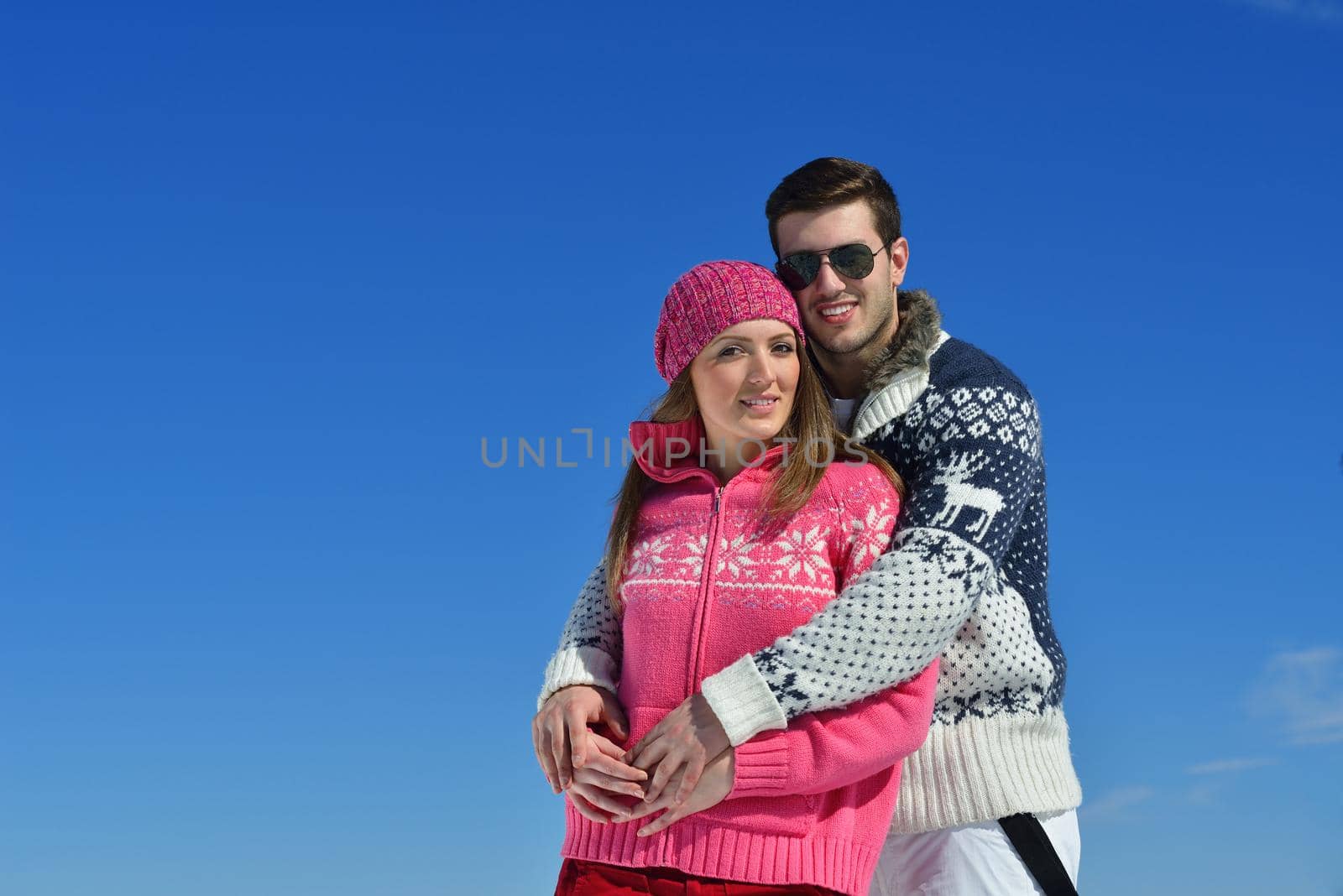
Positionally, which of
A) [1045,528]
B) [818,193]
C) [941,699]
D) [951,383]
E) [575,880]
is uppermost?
[818,193]

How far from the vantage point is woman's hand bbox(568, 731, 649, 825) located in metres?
3.71

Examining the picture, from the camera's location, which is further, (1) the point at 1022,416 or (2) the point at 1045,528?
(2) the point at 1045,528

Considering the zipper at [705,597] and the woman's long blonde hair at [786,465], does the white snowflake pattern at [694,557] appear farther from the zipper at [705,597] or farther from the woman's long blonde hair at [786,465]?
the woman's long blonde hair at [786,465]

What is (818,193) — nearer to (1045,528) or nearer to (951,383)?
(951,383)

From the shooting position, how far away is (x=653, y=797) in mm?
3662

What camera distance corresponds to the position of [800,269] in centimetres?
505

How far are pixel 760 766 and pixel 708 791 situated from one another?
0.17 metres

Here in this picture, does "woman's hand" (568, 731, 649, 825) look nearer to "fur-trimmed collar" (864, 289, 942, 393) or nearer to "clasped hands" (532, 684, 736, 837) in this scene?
"clasped hands" (532, 684, 736, 837)

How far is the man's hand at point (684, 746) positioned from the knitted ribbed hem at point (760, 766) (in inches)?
2.3

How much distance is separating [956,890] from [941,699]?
68 centimetres

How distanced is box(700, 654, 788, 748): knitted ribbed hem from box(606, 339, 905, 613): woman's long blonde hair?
1.99ft

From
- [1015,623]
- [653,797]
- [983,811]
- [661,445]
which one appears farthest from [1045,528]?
[653,797]

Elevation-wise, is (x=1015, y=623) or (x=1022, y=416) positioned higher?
(x=1022, y=416)

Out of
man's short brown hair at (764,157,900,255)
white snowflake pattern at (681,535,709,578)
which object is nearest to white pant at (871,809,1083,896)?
white snowflake pattern at (681,535,709,578)
